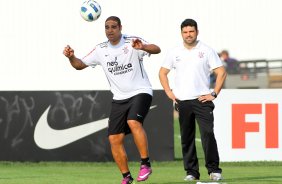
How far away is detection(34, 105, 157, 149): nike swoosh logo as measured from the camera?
733 inches

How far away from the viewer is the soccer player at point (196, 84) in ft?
46.8

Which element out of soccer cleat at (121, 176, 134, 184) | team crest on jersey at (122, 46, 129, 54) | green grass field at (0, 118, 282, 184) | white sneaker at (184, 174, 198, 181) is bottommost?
green grass field at (0, 118, 282, 184)

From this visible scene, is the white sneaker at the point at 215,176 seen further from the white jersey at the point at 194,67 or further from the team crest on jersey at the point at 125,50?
the team crest on jersey at the point at 125,50

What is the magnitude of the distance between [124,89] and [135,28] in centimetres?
2519

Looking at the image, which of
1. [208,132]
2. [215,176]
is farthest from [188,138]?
[215,176]

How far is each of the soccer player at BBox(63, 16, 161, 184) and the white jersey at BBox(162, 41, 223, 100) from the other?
740 millimetres

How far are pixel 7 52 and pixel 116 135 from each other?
25673 millimetres

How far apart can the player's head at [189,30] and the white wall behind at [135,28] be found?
78.9 feet

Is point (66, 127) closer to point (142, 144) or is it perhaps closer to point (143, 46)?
point (142, 144)

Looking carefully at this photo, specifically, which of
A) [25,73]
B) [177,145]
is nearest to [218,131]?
[177,145]

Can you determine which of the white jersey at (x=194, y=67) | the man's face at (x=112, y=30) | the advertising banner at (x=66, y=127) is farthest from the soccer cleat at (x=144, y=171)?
the advertising banner at (x=66, y=127)

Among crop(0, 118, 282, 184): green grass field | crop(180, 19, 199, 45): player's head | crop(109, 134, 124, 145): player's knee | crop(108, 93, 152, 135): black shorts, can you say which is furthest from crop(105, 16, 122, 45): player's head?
crop(0, 118, 282, 184): green grass field

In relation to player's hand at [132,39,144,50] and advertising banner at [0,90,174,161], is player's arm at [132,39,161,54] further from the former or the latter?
advertising banner at [0,90,174,161]

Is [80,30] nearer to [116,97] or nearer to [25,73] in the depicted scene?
[25,73]
